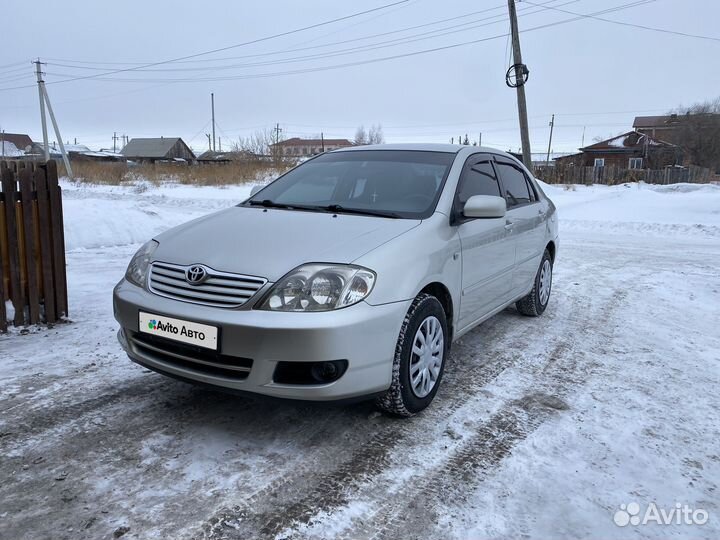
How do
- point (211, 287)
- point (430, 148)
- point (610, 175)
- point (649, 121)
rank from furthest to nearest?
point (649, 121)
point (610, 175)
point (430, 148)
point (211, 287)

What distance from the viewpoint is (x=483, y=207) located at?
11.6 ft

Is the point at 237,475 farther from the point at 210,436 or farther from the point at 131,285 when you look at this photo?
the point at 131,285

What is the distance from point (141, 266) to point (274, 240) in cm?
A: 89

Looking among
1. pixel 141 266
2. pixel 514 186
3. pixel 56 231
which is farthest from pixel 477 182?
pixel 56 231

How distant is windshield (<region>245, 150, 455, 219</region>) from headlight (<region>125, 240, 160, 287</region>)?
0.94m

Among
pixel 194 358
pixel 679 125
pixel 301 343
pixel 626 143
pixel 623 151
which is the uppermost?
pixel 679 125

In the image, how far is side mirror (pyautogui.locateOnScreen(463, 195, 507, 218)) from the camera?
11.6 feet

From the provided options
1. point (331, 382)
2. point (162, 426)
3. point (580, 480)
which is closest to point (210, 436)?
→ point (162, 426)

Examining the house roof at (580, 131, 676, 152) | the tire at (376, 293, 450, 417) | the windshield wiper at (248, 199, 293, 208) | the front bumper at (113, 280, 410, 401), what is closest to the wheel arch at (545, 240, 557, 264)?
the tire at (376, 293, 450, 417)

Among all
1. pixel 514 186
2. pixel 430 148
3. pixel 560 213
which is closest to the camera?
pixel 430 148

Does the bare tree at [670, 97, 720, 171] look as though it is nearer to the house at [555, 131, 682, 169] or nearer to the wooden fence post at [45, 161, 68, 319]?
the house at [555, 131, 682, 169]

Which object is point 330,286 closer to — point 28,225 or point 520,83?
point 28,225

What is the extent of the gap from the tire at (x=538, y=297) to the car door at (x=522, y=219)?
0.19 m

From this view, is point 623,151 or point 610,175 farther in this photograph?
point 623,151
